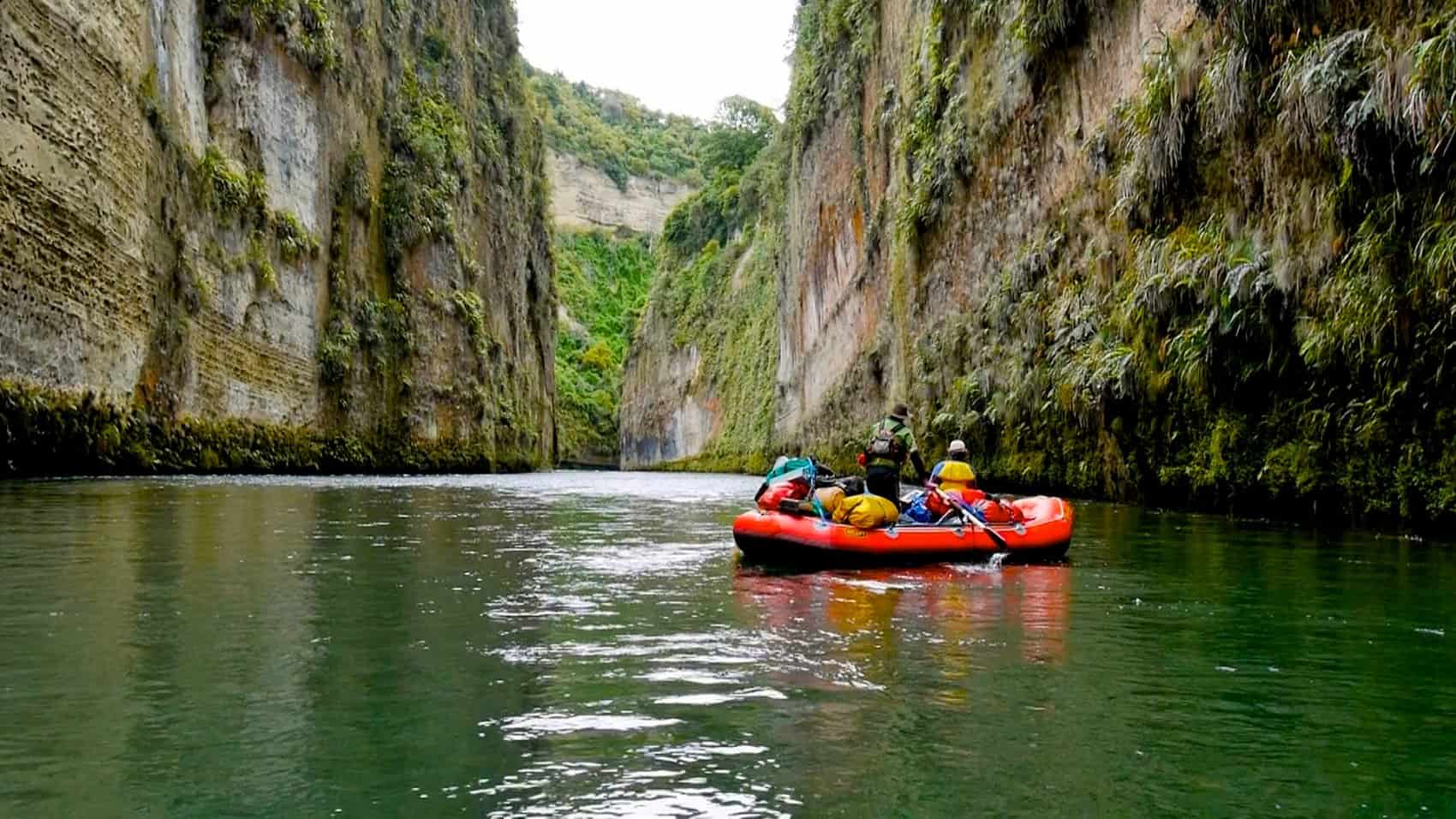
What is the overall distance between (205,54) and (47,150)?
29.2 feet

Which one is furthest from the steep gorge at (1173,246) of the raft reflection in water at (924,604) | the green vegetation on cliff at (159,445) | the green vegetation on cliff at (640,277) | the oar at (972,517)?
the green vegetation on cliff at (640,277)

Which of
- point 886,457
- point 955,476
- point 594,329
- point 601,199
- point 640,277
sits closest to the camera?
point 886,457

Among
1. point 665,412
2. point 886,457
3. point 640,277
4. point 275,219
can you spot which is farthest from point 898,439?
point 640,277

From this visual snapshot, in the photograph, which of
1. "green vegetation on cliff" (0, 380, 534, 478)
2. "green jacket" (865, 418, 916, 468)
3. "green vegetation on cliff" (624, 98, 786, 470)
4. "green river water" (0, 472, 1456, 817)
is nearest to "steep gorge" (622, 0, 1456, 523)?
"green river water" (0, 472, 1456, 817)

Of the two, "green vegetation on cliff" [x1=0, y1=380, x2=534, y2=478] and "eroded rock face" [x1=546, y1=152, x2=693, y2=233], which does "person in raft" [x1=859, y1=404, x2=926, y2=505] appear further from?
"eroded rock face" [x1=546, y1=152, x2=693, y2=233]

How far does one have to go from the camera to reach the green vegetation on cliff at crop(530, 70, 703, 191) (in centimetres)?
10094

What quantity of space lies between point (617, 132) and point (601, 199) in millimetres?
11147

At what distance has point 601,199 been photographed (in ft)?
332

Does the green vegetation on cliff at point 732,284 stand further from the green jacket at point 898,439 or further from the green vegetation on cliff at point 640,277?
the green jacket at point 898,439

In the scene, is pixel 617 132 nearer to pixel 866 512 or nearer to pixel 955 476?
pixel 955 476

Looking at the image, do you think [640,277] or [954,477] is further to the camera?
[640,277]

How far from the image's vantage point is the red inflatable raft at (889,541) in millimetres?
7898

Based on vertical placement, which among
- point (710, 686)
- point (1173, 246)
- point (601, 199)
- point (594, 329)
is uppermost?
point (601, 199)

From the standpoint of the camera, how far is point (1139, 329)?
12.9 metres
